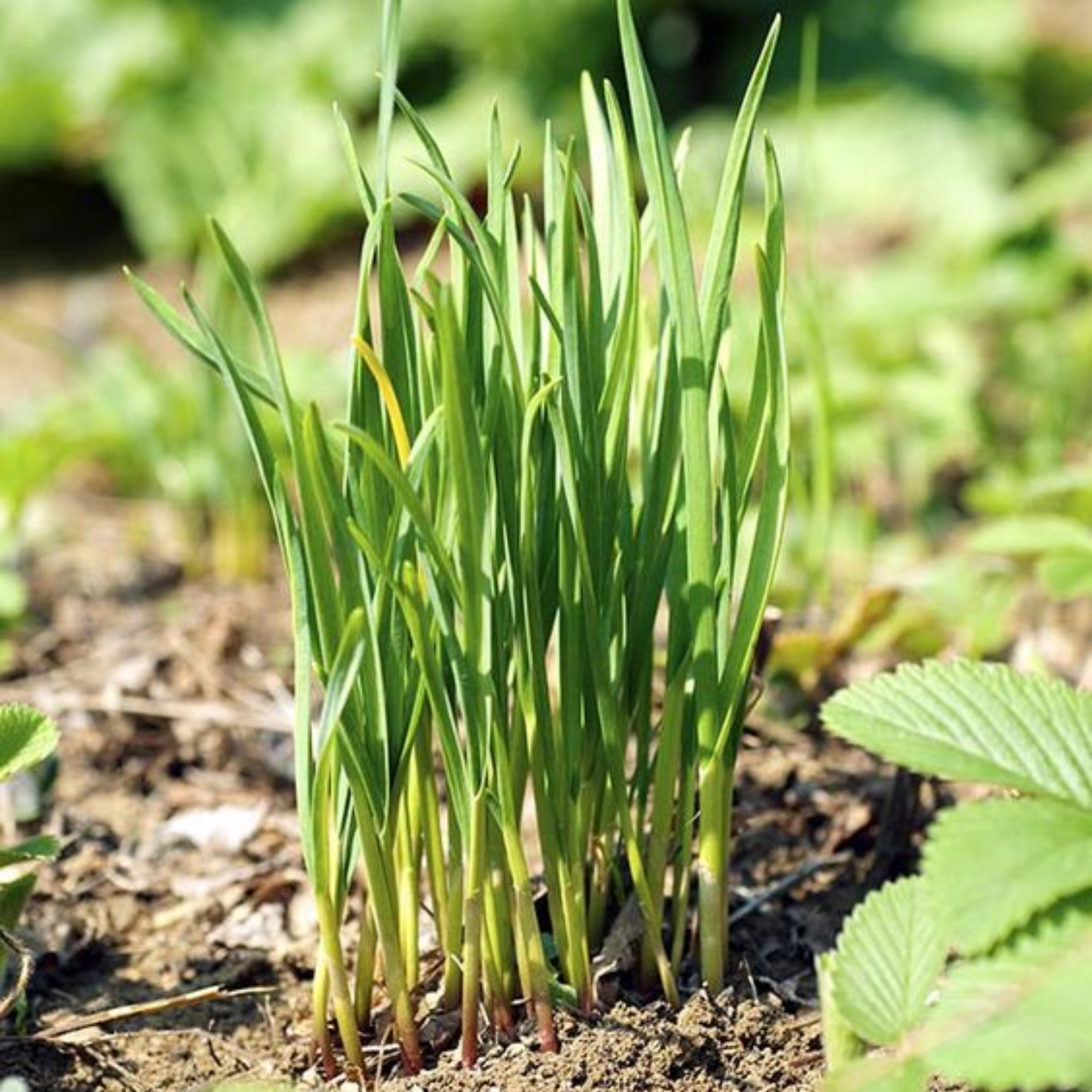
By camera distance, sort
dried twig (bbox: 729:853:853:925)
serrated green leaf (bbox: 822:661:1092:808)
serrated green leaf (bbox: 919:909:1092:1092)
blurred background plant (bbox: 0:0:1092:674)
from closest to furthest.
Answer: serrated green leaf (bbox: 919:909:1092:1092)
serrated green leaf (bbox: 822:661:1092:808)
dried twig (bbox: 729:853:853:925)
blurred background plant (bbox: 0:0:1092:674)

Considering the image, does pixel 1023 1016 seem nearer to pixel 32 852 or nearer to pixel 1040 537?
pixel 32 852

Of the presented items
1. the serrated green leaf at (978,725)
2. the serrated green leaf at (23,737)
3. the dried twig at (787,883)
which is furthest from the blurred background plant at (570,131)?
the serrated green leaf at (978,725)

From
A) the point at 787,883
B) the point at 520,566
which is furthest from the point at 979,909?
the point at 787,883

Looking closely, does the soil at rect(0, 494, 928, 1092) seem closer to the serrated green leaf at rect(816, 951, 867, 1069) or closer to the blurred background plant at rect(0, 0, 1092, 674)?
the serrated green leaf at rect(816, 951, 867, 1069)

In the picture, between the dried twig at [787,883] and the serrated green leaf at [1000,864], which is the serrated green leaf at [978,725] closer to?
the serrated green leaf at [1000,864]

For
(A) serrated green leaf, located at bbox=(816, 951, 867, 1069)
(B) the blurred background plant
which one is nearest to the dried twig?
(A) serrated green leaf, located at bbox=(816, 951, 867, 1069)

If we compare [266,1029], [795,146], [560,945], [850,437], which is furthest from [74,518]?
[795,146]

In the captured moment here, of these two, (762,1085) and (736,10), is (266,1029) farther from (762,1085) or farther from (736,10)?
(736,10)

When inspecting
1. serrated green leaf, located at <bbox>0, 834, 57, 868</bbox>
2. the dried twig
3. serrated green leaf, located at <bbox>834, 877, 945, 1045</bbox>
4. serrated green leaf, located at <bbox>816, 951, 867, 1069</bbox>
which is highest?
serrated green leaf, located at <bbox>0, 834, 57, 868</bbox>
